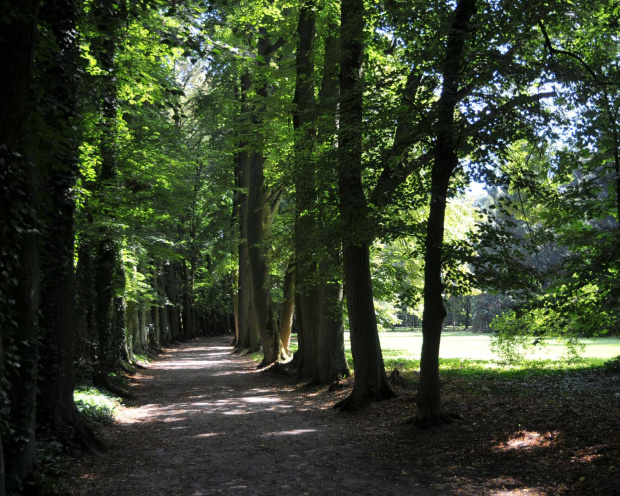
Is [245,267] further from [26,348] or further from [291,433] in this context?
[26,348]

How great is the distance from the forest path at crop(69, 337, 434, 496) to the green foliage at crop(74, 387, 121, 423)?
326mm

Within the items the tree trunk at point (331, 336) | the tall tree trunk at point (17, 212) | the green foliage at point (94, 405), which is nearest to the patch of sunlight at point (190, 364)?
the tree trunk at point (331, 336)

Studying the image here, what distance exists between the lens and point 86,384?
→ 1309 centimetres

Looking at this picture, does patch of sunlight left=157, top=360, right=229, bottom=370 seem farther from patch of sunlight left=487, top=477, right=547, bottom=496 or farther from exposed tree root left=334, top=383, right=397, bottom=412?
patch of sunlight left=487, top=477, right=547, bottom=496

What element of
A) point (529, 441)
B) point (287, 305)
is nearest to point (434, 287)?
point (529, 441)

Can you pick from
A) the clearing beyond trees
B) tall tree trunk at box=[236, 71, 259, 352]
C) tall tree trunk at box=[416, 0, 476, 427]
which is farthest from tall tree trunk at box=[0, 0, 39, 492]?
tall tree trunk at box=[236, 71, 259, 352]

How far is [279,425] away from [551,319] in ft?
17.6

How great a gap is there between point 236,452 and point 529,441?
4.21m

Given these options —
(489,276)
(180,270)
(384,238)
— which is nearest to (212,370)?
(384,238)

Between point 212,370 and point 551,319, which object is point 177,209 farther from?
point 551,319

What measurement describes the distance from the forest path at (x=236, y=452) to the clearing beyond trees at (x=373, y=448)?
0.9 inches

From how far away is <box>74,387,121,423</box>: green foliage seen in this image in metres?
10.4

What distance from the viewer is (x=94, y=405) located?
1090 cm

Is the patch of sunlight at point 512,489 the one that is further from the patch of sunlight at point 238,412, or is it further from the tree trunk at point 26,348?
the patch of sunlight at point 238,412
